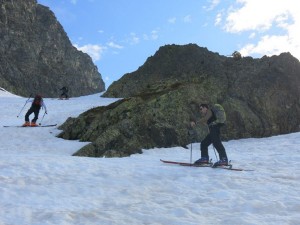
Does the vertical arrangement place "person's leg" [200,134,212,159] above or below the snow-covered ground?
above

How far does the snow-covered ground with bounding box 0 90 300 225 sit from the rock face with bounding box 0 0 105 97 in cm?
9504

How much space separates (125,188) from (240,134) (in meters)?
15.3

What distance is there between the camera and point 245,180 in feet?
35.7

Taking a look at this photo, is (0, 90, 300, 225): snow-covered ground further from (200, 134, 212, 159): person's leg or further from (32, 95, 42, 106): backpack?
(32, 95, 42, 106): backpack

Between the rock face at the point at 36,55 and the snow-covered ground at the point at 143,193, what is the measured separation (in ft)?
312

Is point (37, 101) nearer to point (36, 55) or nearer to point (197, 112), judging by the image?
point (197, 112)

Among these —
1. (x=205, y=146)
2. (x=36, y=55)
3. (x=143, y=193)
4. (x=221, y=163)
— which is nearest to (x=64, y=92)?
(x=205, y=146)

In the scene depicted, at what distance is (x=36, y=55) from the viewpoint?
4938 inches

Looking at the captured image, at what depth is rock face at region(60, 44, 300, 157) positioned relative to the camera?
777 inches

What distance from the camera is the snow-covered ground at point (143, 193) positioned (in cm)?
710

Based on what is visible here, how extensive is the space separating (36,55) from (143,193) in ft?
406

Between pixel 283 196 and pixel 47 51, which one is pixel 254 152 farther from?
pixel 47 51

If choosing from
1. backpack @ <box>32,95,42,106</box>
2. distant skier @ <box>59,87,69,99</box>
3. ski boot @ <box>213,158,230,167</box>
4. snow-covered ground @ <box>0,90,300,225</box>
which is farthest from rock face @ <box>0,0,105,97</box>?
ski boot @ <box>213,158,230,167</box>

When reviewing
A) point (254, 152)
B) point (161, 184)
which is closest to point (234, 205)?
point (161, 184)
